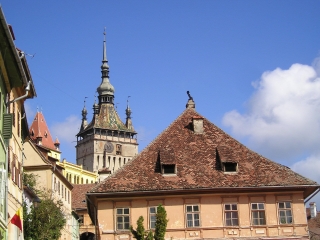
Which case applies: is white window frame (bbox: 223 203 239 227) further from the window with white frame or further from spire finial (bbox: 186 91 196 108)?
the window with white frame

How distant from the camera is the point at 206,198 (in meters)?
33.7

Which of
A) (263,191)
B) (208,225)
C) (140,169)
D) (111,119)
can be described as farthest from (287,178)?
(111,119)

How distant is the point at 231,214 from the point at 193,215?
206cm

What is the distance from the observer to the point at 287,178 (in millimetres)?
34344

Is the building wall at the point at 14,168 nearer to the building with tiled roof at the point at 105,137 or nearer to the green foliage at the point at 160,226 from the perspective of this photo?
the green foliage at the point at 160,226

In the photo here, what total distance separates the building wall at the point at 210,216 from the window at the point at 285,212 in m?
0.15

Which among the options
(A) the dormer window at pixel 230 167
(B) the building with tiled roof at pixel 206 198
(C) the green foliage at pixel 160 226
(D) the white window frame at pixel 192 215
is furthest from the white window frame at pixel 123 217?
(A) the dormer window at pixel 230 167

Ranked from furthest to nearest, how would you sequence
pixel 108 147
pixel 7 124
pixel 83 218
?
pixel 108 147, pixel 83 218, pixel 7 124

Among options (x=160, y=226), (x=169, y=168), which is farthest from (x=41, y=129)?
(x=160, y=226)

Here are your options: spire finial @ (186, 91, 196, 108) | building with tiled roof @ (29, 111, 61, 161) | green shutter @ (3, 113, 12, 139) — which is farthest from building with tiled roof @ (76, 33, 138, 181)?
green shutter @ (3, 113, 12, 139)

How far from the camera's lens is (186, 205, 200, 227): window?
109ft

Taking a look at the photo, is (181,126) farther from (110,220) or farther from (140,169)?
(110,220)

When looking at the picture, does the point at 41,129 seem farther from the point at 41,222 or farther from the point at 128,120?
the point at 41,222

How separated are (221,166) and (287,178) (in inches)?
144
